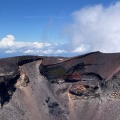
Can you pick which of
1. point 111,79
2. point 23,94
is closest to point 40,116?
point 23,94

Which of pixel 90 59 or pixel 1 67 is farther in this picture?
pixel 90 59

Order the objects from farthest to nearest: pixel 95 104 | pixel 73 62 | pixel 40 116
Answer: pixel 73 62
pixel 95 104
pixel 40 116

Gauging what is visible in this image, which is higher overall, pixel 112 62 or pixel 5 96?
pixel 112 62

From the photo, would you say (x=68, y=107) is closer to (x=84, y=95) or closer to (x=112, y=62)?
(x=84, y=95)

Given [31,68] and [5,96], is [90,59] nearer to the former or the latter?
[31,68]

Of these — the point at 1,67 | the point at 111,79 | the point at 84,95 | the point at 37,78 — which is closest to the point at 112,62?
the point at 111,79

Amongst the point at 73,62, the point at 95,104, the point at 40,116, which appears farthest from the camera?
the point at 73,62
